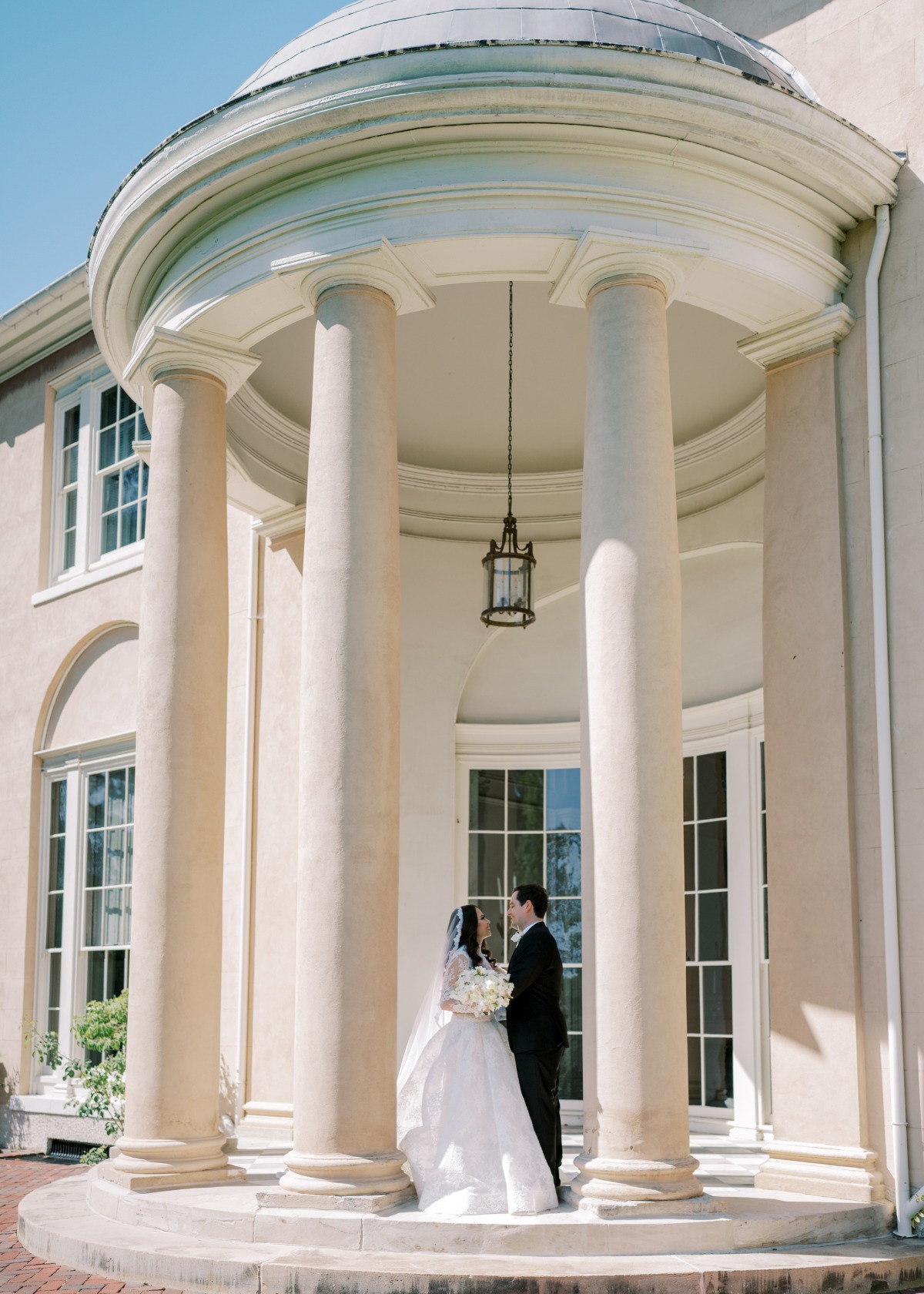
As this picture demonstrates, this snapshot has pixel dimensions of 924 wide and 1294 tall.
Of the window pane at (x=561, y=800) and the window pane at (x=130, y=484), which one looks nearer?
the window pane at (x=561, y=800)

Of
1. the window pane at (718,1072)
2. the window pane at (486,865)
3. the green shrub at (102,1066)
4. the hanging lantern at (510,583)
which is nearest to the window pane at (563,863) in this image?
the window pane at (486,865)

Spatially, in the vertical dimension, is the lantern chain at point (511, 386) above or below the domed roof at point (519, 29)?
below

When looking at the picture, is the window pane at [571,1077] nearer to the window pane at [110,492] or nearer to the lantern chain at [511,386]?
the lantern chain at [511,386]

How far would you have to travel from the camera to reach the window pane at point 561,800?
47.5 ft

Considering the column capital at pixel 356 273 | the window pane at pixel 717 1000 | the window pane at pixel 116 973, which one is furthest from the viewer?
the window pane at pixel 116 973

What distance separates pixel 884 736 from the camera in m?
8.92

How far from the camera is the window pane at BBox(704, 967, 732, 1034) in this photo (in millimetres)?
12875

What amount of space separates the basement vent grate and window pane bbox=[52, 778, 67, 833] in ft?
11.5

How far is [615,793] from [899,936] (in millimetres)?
2122

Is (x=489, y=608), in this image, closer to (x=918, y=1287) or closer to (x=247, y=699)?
(x=247, y=699)

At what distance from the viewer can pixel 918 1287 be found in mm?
7668

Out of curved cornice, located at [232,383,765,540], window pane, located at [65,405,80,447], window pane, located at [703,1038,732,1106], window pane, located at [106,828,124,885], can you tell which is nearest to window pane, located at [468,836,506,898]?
window pane, located at [703,1038,732,1106]

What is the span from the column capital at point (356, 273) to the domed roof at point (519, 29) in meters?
1.09

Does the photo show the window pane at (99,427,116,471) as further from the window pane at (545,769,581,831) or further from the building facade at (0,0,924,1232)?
the window pane at (545,769,581,831)
